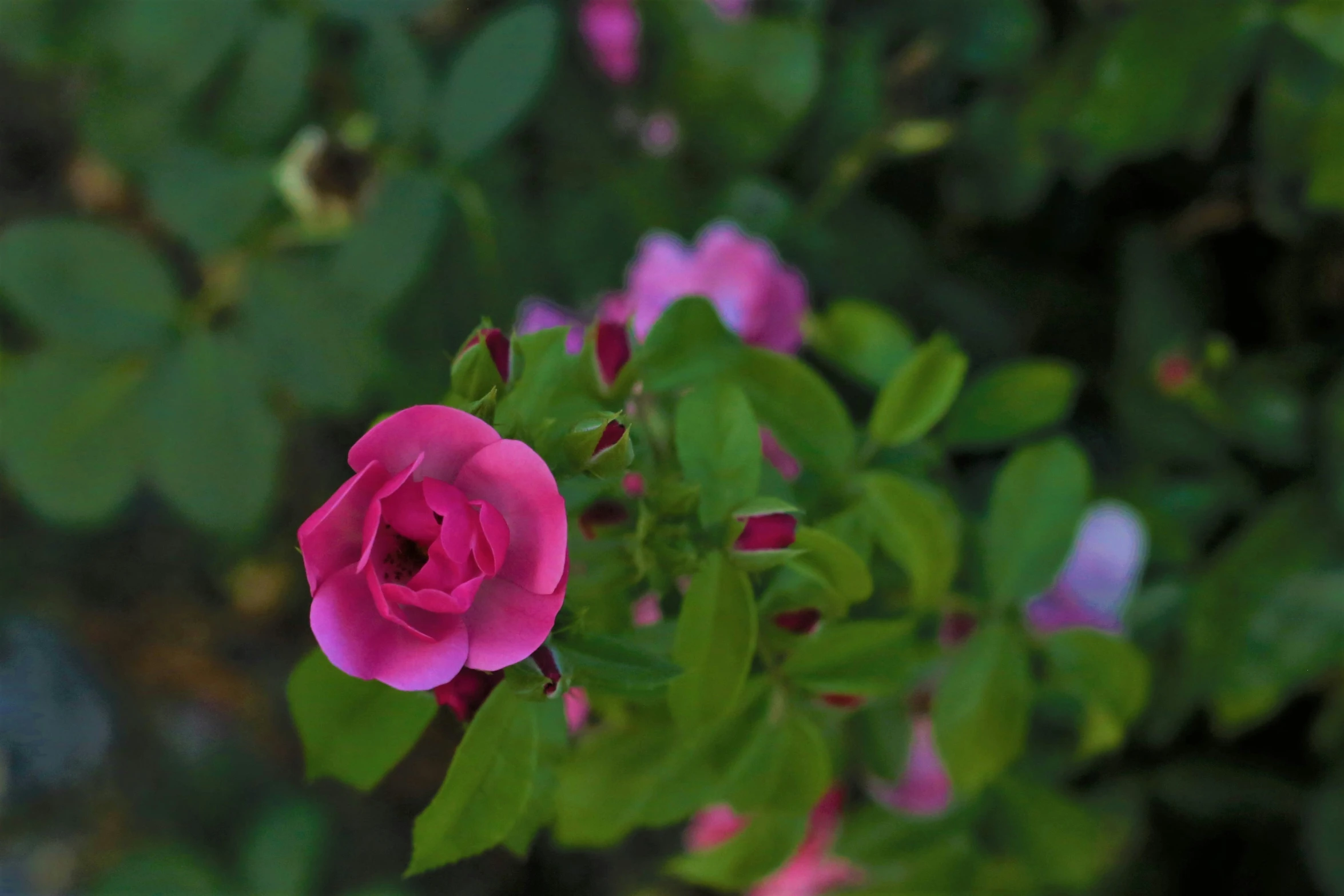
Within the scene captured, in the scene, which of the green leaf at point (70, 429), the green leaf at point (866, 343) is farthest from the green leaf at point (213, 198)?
the green leaf at point (866, 343)

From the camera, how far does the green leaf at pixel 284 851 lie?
116 cm

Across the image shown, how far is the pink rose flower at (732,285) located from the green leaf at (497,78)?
6.1 inches

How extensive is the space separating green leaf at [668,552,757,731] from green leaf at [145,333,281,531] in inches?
22.0

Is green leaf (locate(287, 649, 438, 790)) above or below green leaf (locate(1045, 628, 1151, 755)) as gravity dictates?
above

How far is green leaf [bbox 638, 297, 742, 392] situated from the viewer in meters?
0.46

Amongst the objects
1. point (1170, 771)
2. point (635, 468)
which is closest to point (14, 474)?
point (635, 468)

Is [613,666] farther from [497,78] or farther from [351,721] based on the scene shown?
[497,78]

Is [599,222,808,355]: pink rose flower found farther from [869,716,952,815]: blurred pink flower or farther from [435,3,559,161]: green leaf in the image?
[869,716,952,815]: blurred pink flower

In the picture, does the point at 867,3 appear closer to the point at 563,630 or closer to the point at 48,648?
the point at 563,630

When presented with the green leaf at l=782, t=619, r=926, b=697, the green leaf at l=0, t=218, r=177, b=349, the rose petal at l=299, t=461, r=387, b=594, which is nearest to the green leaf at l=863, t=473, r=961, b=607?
the green leaf at l=782, t=619, r=926, b=697

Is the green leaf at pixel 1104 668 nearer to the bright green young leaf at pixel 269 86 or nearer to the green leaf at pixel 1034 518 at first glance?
the green leaf at pixel 1034 518

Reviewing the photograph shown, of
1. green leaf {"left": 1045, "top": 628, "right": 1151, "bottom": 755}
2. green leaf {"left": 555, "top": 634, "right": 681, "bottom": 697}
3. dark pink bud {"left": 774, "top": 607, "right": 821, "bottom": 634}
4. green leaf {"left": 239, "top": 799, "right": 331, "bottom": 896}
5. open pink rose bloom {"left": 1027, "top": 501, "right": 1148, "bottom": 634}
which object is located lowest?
green leaf {"left": 239, "top": 799, "right": 331, "bottom": 896}

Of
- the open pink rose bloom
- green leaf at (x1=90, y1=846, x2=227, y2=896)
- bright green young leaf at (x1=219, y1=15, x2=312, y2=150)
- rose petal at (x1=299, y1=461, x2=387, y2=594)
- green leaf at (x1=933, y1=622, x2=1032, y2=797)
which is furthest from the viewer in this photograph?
green leaf at (x1=90, y1=846, x2=227, y2=896)

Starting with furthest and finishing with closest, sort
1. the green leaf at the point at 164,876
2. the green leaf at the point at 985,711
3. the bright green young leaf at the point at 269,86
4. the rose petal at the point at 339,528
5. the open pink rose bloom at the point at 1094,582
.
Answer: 1. the green leaf at the point at 164,876
2. the bright green young leaf at the point at 269,86
3. the open pink rose bloom at the point at 1094,582
4. the green leaf at the point at 985,711
5. the rose petal at the point at 339,528
